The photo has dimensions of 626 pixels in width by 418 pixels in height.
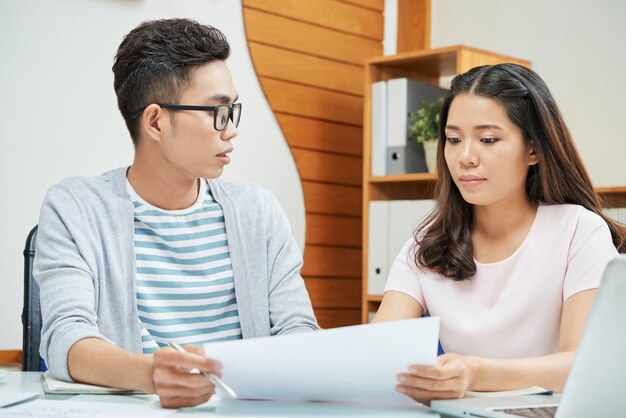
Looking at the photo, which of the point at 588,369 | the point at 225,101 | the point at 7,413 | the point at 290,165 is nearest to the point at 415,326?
the point at 588,369

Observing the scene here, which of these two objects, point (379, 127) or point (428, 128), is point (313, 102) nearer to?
point (379, 127)

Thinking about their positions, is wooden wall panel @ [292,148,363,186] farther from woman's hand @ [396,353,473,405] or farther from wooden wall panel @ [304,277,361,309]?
woman's hand @ [396,353,473,405]

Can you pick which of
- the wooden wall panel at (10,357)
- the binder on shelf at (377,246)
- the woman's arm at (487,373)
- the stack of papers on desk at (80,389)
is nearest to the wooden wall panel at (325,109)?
the binder on shelf at (377,246)

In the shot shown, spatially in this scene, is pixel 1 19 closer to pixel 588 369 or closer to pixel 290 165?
pixel 290 165

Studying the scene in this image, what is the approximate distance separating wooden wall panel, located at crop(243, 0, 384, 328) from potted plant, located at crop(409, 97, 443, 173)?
1.37 feet

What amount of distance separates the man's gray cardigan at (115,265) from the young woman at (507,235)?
0.75 feet

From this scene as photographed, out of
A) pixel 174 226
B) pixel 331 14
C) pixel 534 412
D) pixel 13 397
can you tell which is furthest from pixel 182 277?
pixel 331 14

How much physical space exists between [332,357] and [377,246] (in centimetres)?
237

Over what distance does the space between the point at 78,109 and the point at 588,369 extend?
2.22 m

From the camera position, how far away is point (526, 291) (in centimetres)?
170

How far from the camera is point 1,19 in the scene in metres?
2.69

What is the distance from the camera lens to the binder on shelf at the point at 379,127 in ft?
11.3

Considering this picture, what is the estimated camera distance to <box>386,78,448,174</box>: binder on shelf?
338 centimetres

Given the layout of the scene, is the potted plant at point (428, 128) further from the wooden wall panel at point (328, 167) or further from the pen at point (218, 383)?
the pen at point (218, 383)
